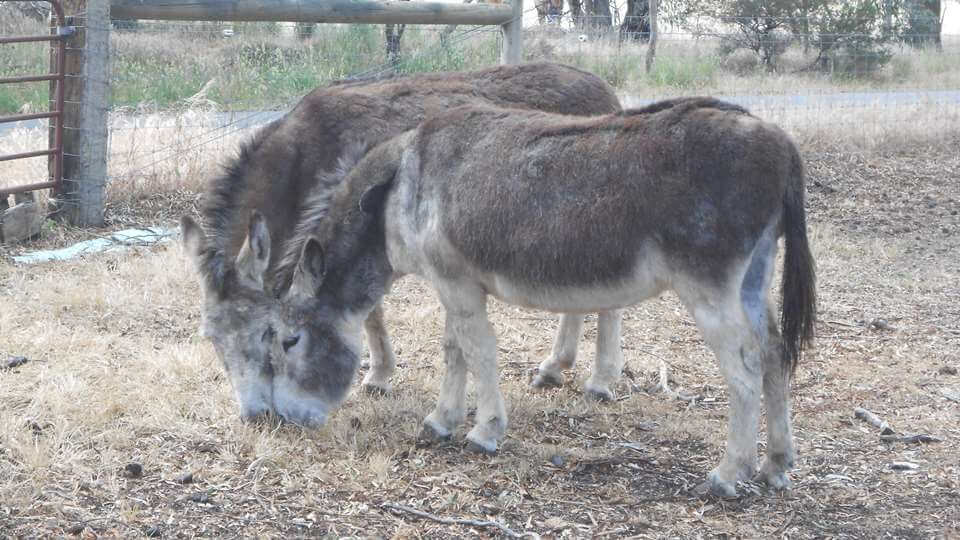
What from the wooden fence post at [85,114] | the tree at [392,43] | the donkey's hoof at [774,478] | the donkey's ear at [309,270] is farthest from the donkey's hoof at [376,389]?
the tree at [392,43]

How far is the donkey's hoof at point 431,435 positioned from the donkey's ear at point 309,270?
0.89 metres

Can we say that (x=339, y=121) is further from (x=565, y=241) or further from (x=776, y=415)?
(x=776, y=415)

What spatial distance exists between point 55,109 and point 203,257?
178 inches

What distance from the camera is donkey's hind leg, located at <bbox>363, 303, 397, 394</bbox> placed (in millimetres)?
5938

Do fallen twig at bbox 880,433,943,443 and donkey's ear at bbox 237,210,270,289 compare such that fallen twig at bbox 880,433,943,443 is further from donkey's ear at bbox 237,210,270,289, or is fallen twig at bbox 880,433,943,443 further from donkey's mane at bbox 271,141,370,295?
donkey's ear at bbox 237,210,270,289

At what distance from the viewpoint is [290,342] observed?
502 centimetres

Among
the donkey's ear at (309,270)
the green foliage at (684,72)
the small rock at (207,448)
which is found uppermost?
the green foliage at (684,72)

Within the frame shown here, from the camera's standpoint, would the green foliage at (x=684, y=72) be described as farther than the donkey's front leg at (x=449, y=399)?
Yes

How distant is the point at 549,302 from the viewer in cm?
465

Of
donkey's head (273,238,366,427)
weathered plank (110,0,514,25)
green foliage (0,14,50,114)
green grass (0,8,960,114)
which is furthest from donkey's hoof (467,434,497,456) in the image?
green foliage (0,14,50,114)

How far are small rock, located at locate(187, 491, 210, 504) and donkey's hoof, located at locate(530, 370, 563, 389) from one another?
2306 millimetres

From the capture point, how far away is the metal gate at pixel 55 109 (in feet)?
27.7

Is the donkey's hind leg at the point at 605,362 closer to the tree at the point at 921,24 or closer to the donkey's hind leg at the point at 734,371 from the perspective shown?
the donkey's hind leg at the point at 734,371

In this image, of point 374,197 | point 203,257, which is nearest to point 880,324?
point 374,197
